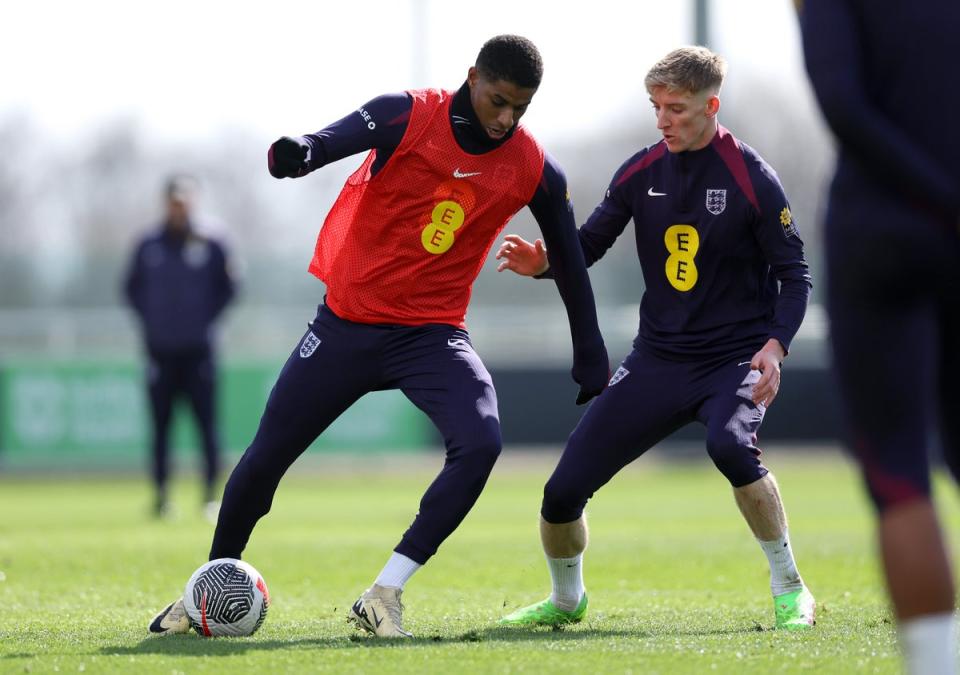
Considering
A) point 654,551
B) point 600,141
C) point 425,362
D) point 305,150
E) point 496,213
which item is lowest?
point 600,141

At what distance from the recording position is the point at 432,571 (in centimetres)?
958

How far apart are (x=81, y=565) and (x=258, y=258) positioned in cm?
1899

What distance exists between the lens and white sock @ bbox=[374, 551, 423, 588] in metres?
6.29

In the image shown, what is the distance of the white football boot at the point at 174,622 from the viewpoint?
653cm

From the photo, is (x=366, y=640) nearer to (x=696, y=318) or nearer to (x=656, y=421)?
(x=656, y=421)

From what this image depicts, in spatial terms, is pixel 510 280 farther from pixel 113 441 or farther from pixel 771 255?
pixel 771 255

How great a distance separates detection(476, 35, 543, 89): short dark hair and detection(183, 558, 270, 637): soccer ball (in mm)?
2302

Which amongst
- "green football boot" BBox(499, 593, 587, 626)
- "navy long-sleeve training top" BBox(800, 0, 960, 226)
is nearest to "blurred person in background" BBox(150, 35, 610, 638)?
"green football boot" BBox(499, 593, 587, 626)

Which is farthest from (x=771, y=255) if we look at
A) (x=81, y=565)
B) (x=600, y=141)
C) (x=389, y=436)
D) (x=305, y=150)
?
(x=600, y=141)

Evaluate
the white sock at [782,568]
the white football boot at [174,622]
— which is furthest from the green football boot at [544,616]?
the white football boot at [174,622]

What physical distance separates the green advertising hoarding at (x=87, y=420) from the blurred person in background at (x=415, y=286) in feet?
48.7

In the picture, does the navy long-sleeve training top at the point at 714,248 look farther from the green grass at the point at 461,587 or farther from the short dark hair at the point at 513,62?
the green grass at the point at 461,587

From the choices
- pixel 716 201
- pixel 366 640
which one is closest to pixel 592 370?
pixel 716 201

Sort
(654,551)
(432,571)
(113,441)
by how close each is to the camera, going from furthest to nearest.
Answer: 1. (113,441)
2. (654,551)
3. (432,571)
